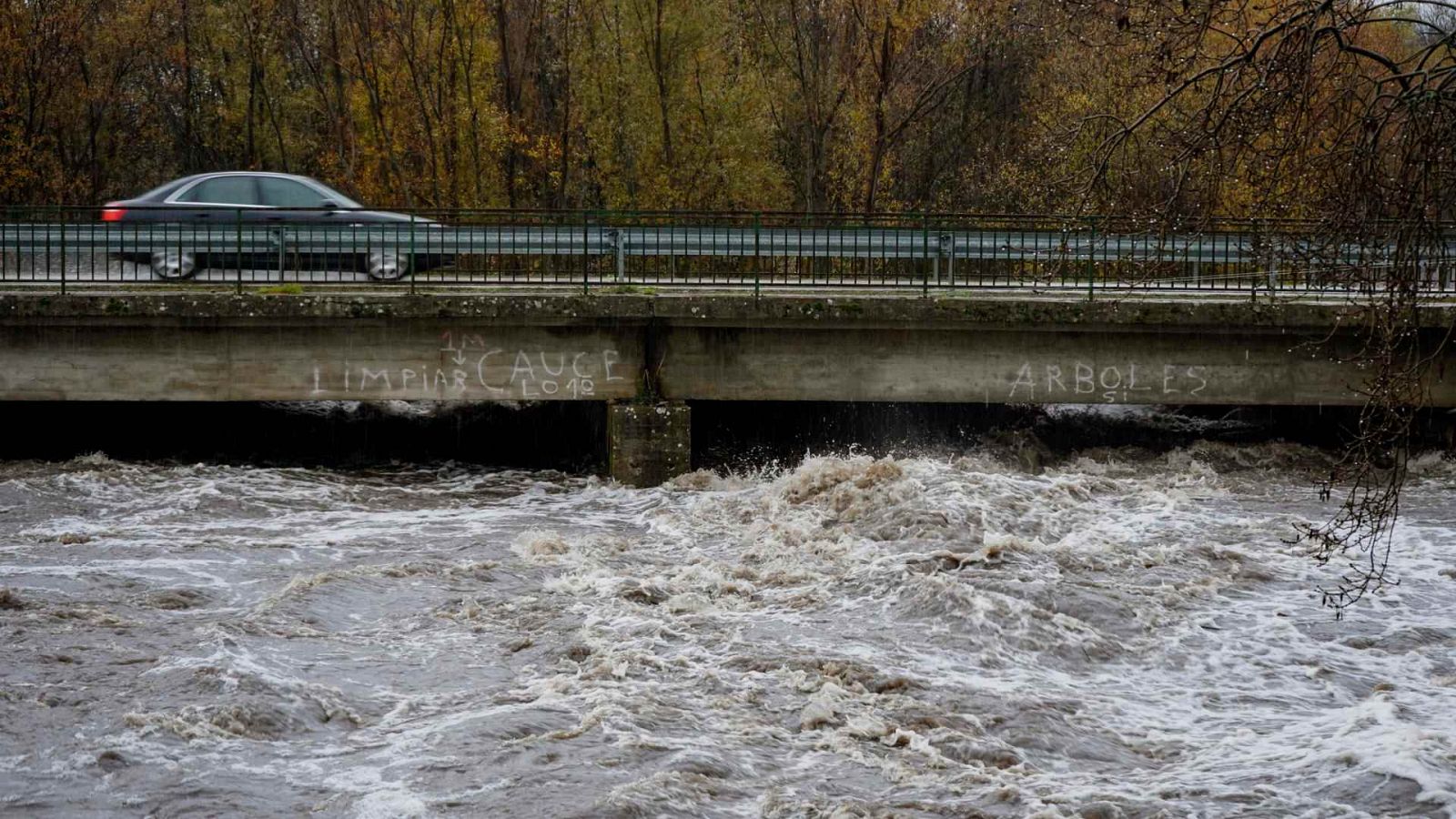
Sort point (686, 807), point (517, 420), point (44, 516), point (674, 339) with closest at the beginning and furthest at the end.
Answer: point (686, 807), point (44, 516), point (674, 339), point (517, 420)

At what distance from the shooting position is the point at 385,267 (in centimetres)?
1997

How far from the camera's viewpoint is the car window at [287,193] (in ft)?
67.8

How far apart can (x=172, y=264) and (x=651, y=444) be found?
25.1ft

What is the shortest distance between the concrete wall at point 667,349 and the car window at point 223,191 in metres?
3.62

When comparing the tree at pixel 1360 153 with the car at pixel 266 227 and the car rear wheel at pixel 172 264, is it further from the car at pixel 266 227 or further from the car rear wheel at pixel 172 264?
the car rear wheel at pixel 172 264

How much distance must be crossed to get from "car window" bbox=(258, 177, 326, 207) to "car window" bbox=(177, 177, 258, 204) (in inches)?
6.6

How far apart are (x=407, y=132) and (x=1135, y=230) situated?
92.6ft

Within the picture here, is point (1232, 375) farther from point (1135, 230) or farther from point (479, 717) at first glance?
point (479, 717)

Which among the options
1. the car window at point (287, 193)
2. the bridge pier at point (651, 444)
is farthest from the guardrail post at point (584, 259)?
the car window at point (287, 193)

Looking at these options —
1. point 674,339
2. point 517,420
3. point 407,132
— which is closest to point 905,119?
point 407,132

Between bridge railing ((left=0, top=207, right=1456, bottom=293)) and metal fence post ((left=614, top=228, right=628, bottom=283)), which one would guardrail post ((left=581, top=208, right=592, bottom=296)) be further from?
metal fence post ((left=614, top=228, right=628, bottom=283))

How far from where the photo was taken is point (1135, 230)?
7.70 metres

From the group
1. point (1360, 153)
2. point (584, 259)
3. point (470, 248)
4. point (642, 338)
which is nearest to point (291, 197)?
point (470, 248)

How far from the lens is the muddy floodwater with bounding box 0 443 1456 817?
800cm
